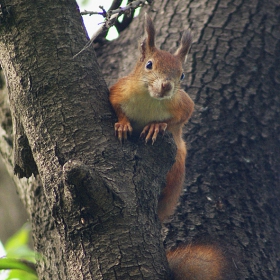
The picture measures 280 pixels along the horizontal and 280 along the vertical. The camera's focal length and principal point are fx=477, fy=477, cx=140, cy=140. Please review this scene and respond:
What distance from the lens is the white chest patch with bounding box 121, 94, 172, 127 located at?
2666mm

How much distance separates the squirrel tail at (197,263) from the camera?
2.08 metres

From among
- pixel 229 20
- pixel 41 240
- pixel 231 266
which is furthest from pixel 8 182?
pixel 229 20

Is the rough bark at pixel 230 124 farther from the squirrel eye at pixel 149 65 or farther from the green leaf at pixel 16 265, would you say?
the green leaf at pixel 16 265

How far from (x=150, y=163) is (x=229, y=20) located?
5.57 feet

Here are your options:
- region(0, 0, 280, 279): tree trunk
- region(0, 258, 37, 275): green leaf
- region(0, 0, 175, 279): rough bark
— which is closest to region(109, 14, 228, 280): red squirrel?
region(0, 0, 280, 279): tree trunk

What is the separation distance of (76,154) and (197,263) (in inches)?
29.2

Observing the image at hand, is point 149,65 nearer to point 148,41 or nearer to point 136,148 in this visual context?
point 148,41

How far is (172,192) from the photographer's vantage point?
8.85ft

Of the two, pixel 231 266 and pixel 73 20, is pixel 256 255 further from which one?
pixel 73 20

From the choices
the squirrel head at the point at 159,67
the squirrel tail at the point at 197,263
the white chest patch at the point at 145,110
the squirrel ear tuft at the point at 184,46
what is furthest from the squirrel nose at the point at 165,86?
the squirrel tail at the point at 197,263

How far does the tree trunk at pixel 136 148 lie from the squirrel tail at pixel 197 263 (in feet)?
0.32

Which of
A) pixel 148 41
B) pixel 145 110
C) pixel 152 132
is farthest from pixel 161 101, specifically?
pixel 152 132

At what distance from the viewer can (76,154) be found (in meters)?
1.98

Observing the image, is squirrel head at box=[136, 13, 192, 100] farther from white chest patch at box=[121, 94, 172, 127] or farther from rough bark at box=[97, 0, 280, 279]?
rough bark at box=[97, 0, 280, 279]
